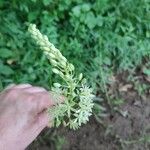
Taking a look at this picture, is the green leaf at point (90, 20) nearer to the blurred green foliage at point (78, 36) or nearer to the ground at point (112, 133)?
the blurred green foliage at point (78, 36)

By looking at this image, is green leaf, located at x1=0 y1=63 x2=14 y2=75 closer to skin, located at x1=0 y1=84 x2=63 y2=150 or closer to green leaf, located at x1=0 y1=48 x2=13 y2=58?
green leaf, located at x1=0 y1=48 x2=13 y2=58

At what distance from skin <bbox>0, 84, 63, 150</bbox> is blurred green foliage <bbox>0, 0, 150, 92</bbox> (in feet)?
4.50

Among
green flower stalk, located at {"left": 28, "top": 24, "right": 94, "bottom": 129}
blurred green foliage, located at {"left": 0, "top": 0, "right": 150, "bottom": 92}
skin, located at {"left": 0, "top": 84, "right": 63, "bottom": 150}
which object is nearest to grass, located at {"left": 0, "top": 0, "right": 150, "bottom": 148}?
blurred green foliage, located at {"left": 0, "top": 0, "right": 150, "bottom": 92}

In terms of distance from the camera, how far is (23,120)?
1495 mm

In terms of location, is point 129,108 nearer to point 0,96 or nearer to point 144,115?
point 144,115

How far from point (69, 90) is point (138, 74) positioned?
81.5 inches

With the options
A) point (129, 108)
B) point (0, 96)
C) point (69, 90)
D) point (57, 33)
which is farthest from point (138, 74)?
point (69, 90)

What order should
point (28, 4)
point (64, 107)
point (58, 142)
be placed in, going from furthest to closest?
point (28, 4) < point (58, 142) < point (64, 107)

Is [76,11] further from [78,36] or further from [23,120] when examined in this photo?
[23,120]

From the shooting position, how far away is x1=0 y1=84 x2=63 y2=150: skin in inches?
58.3

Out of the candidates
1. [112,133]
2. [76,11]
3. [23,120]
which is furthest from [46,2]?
[23,120]

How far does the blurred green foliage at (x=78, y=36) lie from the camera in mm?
3002

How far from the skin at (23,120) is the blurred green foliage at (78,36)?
1.37 meters

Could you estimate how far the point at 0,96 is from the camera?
164 cm
